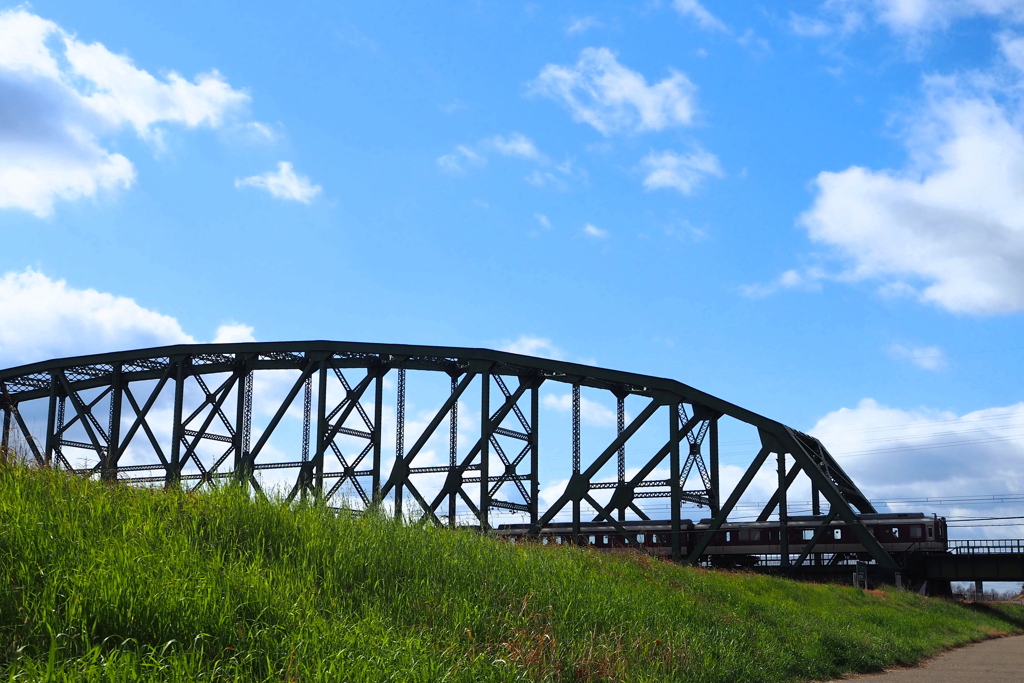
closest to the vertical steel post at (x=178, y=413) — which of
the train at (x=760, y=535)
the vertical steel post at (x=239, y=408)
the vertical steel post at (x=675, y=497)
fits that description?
the vertical steel post at (x=239, y=408)

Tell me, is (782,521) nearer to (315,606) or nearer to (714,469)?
(714,469)

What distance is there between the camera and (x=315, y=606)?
476 inches

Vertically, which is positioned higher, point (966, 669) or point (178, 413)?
point (178, 413)

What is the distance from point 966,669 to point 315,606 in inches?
618

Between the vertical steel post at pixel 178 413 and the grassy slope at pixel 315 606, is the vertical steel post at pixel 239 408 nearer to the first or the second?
the vertical steel post at pixel 178 413

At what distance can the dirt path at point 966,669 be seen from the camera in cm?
1842

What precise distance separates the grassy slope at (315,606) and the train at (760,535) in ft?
96.7

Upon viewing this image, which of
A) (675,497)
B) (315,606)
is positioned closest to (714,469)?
(675,497)

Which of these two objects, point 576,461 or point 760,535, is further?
point 576,461

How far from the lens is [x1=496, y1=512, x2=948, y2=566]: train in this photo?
159 ft

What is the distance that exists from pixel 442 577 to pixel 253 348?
4726 centimetres

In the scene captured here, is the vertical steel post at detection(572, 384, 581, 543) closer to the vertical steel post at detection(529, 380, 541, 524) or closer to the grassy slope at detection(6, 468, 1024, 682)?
the vertical steel post at detection(529, 380, 541, 524)

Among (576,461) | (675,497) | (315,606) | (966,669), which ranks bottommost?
(966,669)

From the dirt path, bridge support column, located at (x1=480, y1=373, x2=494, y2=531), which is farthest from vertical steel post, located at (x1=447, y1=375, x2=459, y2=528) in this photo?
the dirt path
